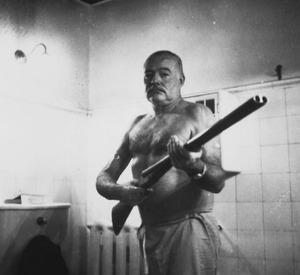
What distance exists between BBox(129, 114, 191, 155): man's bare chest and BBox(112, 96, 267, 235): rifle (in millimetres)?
168

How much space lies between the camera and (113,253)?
10.7 ft

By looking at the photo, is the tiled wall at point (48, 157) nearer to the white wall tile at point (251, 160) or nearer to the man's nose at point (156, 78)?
the white wall tile at point (251, 160)

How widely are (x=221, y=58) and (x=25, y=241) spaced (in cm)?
174

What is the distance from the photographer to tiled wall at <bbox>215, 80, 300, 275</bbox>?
8.53 feet

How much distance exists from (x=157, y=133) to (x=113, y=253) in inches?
67.6

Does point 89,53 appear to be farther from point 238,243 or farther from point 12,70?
point 238,243

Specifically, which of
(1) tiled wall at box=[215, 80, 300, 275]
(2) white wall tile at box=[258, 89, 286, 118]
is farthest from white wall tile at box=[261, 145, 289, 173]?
(2) white wall tile at box=[258, 89, 286, 118]

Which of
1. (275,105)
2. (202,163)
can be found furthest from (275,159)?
(202,163)

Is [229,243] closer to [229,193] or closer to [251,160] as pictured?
[229,193]

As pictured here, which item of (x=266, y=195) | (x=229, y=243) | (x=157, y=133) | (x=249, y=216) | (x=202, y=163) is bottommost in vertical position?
(x=229, y=243)

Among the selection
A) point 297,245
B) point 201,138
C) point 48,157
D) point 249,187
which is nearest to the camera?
point 201,138

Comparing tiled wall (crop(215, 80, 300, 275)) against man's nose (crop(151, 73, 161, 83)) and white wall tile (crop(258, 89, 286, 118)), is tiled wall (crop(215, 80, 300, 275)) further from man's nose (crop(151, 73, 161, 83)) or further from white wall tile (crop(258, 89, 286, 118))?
man's nose (crop(151, 73, 161, 83))

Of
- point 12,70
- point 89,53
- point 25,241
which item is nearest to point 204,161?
point 25,241

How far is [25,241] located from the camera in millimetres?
2691
